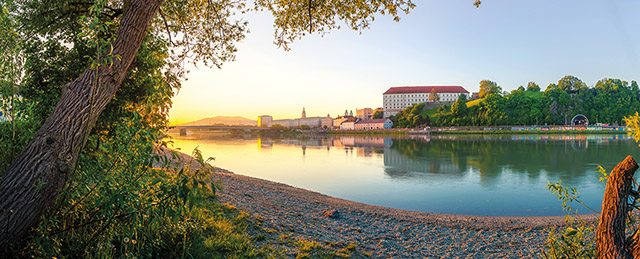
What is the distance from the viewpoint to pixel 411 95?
570 ft

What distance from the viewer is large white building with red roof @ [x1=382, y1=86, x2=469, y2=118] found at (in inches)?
6658

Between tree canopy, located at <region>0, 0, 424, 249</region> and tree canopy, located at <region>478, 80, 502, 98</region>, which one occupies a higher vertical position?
tree canopy, located at <region>478, 80, 502, 98</region>

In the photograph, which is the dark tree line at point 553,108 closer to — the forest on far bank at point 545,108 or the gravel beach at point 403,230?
the forest on far bank at point 545,108

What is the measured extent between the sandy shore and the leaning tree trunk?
3.63 m

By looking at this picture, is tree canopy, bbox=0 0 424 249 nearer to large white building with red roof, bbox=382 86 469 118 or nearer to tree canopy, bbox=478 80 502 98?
tree canopy, bbox=478 80 502 98

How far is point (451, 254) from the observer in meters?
7.32

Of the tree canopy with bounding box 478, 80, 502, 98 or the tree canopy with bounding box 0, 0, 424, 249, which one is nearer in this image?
the tree canopy with bounding box 0, 0, 424, 249

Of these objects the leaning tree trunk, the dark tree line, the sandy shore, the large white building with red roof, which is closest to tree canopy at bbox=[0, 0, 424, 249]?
the leaning tree trunk

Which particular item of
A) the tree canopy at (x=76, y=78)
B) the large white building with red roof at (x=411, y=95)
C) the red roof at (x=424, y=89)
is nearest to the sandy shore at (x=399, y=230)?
the tree canopy at (x=76, y=78)

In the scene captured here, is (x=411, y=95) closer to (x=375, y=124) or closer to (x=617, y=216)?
(x=375, y=124)

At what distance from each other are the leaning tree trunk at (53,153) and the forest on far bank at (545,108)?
432 feet

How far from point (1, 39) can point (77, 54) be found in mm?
942

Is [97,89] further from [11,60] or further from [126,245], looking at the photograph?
[126,245]

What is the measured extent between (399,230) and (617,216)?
6776 mm
